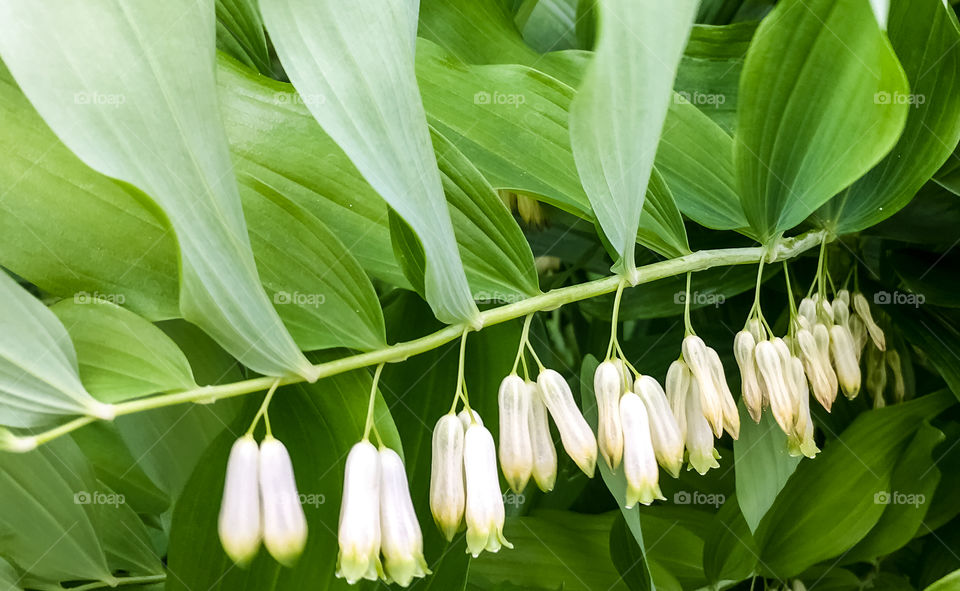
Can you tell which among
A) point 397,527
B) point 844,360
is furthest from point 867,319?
point 397,527

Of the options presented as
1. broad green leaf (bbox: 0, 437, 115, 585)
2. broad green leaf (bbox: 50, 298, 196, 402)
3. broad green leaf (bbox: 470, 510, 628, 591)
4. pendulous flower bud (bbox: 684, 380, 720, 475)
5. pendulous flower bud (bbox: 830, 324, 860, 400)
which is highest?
broad green leaf (bbox: 50, 298, 196, 402)

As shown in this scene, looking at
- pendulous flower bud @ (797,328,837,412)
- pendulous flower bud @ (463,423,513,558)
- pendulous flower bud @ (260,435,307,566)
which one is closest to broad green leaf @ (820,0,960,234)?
pendulous flower bud @ (797,328,837,412)

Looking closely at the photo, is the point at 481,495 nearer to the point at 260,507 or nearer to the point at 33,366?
the point at 260,507

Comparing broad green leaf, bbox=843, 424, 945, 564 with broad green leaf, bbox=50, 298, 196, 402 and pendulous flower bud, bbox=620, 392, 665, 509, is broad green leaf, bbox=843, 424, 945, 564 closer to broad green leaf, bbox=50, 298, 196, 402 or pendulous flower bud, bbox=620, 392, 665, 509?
pendulous flower bud, bbox=620, 392, 665, 509

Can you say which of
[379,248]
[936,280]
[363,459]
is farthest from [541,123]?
[936,280]

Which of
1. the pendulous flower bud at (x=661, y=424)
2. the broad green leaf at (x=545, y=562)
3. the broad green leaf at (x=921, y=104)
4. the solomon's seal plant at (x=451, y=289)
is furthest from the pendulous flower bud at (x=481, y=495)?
the broad green leaf at (x=921, y=104)
